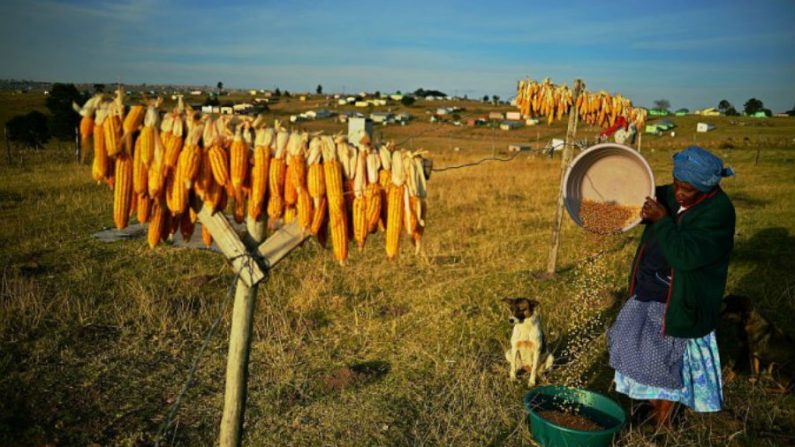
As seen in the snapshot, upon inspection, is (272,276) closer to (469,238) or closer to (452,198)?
(469,238)

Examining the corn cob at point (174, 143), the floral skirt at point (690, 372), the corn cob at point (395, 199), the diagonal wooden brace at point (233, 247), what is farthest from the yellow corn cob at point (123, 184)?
the floral skirt at point (690, 372)

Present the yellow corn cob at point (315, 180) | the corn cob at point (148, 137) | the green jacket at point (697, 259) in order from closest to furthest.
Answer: the corn cob at point (148, 137) → the yellow corn cob at point (315, 180) → the green jacket at point (697, 259)

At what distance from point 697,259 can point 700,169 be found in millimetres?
624

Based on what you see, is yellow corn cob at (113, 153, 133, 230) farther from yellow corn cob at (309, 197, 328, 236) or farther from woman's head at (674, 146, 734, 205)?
woman's head at (674, 146, 734, 205)

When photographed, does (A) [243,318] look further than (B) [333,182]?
Yes

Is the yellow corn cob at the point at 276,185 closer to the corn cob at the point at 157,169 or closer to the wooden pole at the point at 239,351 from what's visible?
the wooden pole at the point at 239,351

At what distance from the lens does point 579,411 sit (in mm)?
4645

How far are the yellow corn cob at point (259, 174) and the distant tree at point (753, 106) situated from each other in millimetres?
101556

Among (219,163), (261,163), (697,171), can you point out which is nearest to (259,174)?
(261,163)

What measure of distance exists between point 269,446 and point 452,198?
1214cm

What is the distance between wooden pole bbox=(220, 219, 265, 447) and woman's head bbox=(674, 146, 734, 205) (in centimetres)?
291

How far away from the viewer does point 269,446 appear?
4238mm

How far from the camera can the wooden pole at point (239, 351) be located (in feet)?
10.0

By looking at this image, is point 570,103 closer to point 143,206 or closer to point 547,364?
point 547,364
